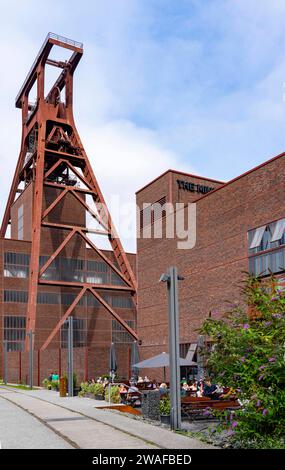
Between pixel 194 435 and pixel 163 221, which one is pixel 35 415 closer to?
pixel 194 435

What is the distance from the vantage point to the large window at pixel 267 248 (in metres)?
30.7

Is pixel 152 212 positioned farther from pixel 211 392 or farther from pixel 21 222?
pixel 21 222

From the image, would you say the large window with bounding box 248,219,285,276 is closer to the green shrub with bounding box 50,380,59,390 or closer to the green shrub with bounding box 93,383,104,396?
the green shrub with bounding box 93,383,104,396

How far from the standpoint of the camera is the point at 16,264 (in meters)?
65.4

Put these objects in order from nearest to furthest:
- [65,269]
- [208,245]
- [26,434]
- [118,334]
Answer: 1. [26,434]
2. [208,245]
3. [65,269]
4. [118,334]

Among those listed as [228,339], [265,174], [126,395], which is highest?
[265,174]

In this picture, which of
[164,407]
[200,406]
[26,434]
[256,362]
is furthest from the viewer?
[200,406]

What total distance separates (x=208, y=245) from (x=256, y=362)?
27.0 meters

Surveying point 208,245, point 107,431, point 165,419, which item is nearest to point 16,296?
point 208,245

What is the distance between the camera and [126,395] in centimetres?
2323

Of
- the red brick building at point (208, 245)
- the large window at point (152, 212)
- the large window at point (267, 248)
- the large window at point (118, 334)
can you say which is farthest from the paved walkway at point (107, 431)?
the large window at point (118, 334)

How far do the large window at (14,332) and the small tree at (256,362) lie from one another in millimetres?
53681

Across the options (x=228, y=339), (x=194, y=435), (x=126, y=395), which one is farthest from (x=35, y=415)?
(x=228, y=339)
